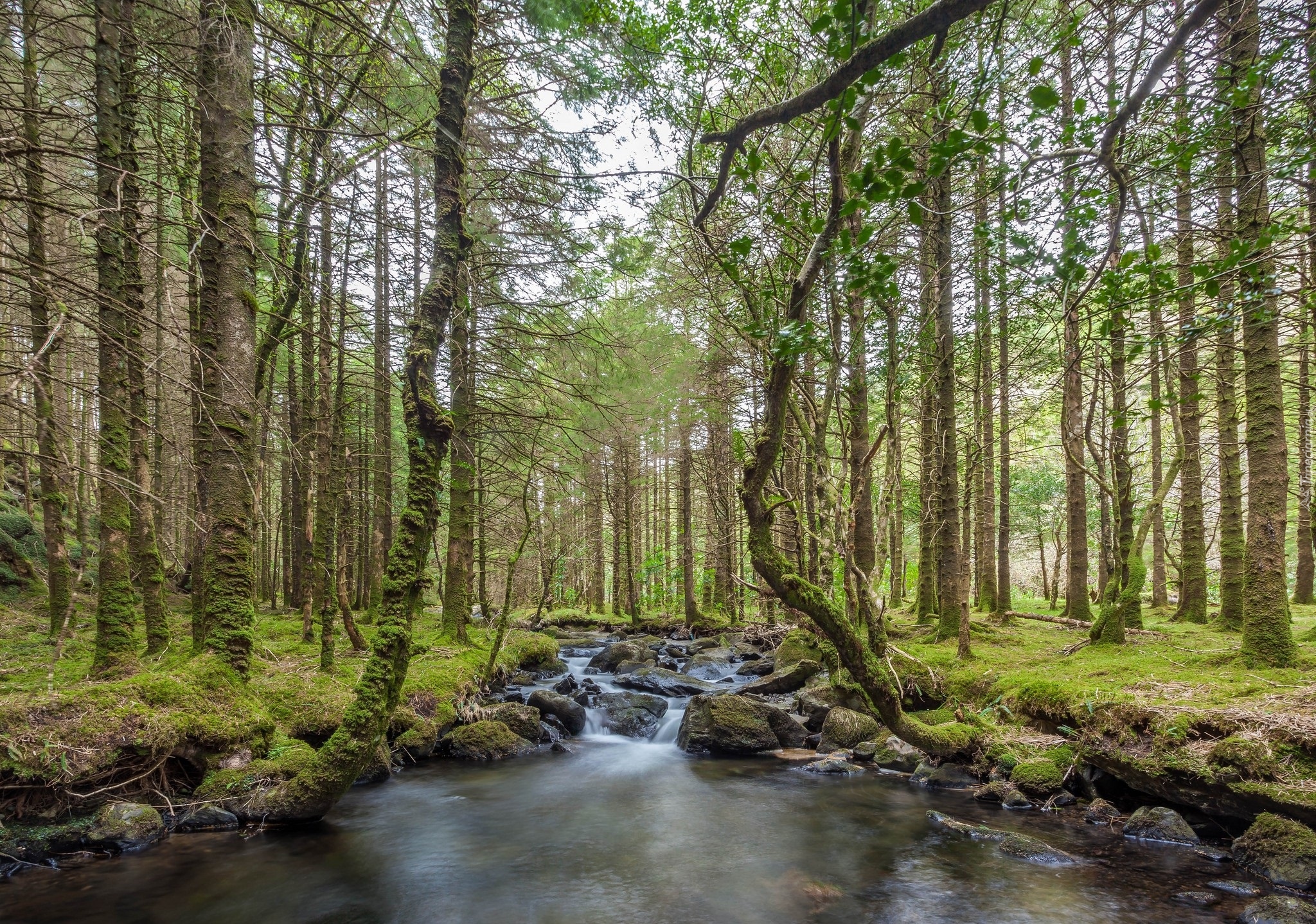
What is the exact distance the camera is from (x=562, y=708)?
11594mm

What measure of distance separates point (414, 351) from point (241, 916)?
5.09 m

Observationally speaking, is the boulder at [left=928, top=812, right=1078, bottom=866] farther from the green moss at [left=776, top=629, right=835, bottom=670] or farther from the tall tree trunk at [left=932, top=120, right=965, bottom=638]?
the green moss at [left=776, top=629, right=835, bottom=670]

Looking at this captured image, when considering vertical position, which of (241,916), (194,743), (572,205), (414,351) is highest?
(572,205)

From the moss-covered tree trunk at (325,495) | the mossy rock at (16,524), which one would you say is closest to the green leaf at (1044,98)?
the moss-covered tree trunk at (325,495)

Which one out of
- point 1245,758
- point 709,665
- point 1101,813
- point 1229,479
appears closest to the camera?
point 1245,758

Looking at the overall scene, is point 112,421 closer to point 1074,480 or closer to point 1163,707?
point 1163,707

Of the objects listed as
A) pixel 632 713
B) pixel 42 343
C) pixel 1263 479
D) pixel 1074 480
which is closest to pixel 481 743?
Answer: pixel 632 713

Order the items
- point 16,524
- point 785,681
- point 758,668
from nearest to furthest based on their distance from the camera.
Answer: point 785,681, point 16,524, point 758,668

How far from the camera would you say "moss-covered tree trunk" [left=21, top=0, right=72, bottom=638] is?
2.66 metres

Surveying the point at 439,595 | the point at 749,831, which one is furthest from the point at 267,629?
the point at 439,595

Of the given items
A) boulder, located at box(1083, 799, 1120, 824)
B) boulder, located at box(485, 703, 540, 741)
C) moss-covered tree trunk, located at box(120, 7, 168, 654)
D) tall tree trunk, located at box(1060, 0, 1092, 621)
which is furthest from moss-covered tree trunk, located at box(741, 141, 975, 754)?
moss-covered tree trunk, located at box(120, 7, 168, 654)

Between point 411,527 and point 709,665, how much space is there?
10.9 m

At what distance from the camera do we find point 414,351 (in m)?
6.20

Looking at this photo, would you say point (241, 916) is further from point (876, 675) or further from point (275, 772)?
point (876, 675)
